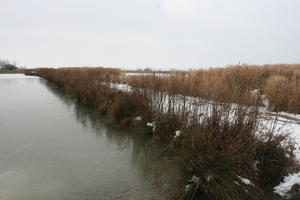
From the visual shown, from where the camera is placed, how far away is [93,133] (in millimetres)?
4926

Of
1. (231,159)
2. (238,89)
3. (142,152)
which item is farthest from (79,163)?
(238,89)

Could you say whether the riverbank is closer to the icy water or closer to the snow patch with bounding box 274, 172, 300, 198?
the snow patch with bounding box 274, 172, 300, 198

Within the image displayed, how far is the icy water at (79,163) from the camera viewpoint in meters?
2.53

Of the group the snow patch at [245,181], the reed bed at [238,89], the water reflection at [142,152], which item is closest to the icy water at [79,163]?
the water reflection at [142,152]

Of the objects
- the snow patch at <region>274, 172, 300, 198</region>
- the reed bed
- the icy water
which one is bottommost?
the icy water

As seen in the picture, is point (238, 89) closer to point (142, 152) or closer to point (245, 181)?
point (245, 181)

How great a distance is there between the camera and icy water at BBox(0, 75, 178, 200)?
253 centimetres

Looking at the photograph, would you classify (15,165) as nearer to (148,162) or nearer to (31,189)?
(31,189)

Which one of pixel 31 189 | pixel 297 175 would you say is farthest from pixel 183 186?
pixel 31 189

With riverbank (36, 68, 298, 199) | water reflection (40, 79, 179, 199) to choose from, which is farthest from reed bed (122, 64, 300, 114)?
water reflection (40, 79, 179, 199)

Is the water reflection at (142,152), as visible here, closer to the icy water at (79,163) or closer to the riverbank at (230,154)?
the icy water at (79,163)

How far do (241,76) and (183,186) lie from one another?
568 cm

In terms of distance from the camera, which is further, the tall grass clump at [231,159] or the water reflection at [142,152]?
the water reflection at [142,152]

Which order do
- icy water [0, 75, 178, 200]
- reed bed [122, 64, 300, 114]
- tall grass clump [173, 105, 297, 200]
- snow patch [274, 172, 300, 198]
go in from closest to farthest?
tall grass clump [173, 105, 297, 200] → snow patch [274, 172, 300, 198] → icy water [0, 75, 178, 200] → reed bed [122, 64, 300, 114]
